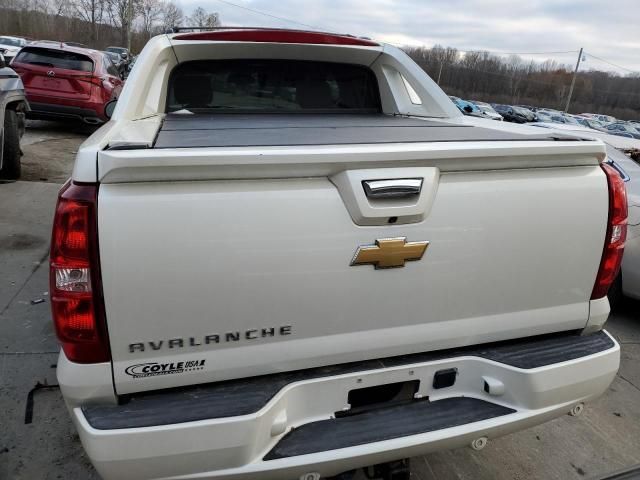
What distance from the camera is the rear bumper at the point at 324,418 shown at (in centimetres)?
159

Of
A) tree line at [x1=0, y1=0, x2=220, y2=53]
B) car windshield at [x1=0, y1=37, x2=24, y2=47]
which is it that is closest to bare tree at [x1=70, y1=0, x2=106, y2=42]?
Answer: tree line at [x1=0, y1=0, x2=220, y2=53]

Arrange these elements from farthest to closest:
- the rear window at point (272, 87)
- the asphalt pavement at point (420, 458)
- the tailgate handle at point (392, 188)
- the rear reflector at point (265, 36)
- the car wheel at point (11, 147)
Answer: the car wheel at point (11, 147), the rear window at point (272, 87), the rear reflector at point (265, 36), the asphalt pavement at point (420, 458), the tailgate handle at point (392, 188)

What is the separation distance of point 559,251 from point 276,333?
1149 millimetres

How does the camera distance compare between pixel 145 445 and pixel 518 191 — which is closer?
pixel 145 445

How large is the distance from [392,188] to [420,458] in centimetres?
165

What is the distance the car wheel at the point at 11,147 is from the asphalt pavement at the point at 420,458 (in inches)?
138

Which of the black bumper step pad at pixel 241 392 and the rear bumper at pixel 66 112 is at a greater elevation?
Result: the black bumper step pad at pixel 241 392

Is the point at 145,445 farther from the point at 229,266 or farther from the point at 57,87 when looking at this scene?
the point at 57,87

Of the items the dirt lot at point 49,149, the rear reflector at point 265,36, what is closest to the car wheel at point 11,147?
the dirt lot at point 49,149

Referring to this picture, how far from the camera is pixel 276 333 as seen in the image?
5.80 feet

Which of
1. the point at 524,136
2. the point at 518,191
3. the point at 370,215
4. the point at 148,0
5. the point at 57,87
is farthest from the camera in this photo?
the point at 148,0

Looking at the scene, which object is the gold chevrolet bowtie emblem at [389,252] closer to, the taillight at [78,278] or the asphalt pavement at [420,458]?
the taillight at [78,278]

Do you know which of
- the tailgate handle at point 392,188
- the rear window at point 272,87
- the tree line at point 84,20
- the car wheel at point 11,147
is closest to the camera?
the tailgate handle at point 392,188

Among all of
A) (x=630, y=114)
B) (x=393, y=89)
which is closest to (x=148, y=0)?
(x=630, y=114)
